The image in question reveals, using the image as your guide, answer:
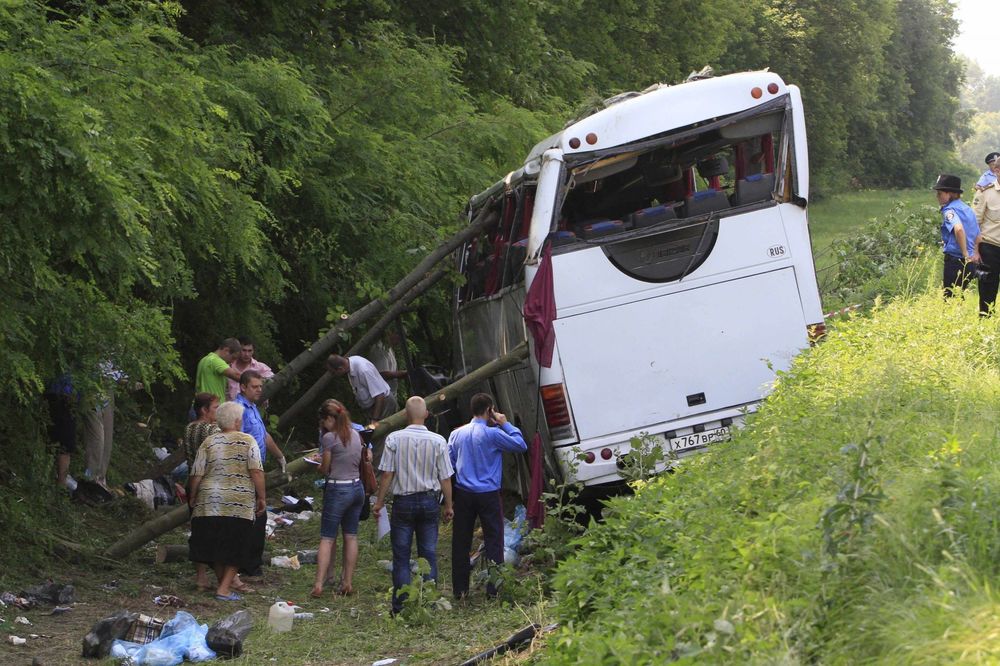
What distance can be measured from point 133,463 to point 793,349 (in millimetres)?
8119

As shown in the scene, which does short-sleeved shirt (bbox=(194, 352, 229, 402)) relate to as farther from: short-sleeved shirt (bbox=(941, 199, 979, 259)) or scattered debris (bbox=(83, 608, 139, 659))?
short-sleeved shirt (bbox=(941, 199, 979, 259))

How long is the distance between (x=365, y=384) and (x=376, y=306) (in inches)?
36.0

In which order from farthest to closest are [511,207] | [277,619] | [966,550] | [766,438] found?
[511,207] → [277,619] → [766,438] → [966,550]

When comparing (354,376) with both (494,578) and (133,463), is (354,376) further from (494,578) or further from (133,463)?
(494,578)

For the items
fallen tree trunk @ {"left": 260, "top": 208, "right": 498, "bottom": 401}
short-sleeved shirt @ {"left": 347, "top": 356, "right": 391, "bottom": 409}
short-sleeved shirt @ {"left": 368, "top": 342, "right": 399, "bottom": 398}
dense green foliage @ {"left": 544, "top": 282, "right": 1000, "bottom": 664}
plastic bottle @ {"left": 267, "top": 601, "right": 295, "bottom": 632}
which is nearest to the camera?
dense green foliage @ {"left": 544, "top": 282, "right": 1000, "bottom": 664}

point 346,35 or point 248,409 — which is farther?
point 346,35

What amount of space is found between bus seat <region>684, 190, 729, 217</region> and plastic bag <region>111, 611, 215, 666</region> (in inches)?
218

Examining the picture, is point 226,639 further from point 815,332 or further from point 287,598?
point 815,332

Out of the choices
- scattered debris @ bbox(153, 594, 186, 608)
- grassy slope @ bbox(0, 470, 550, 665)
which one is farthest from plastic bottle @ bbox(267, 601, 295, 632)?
scattered debris @ bbox(153, 594, 186, 608)

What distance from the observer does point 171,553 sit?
12.3m

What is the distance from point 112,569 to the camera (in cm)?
1201

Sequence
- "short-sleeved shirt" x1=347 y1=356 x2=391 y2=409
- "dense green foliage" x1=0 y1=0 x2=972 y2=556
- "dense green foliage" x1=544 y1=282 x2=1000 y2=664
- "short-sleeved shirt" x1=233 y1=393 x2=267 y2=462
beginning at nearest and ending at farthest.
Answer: "dense green foliage" x1=544 y1=282 x2=1000 y2=664 → "dense green foliage" x1=0 y1=0 x2=972 y2=556 → "short-sleeved shirt" x1=233 y1=393 x2=267 y2=462 → "short-sleeved shirt" x1=347 y1=356 x2=391 y2=409

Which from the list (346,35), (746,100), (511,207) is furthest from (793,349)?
(346,35)

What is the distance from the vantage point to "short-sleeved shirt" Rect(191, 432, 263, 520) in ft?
36.4
